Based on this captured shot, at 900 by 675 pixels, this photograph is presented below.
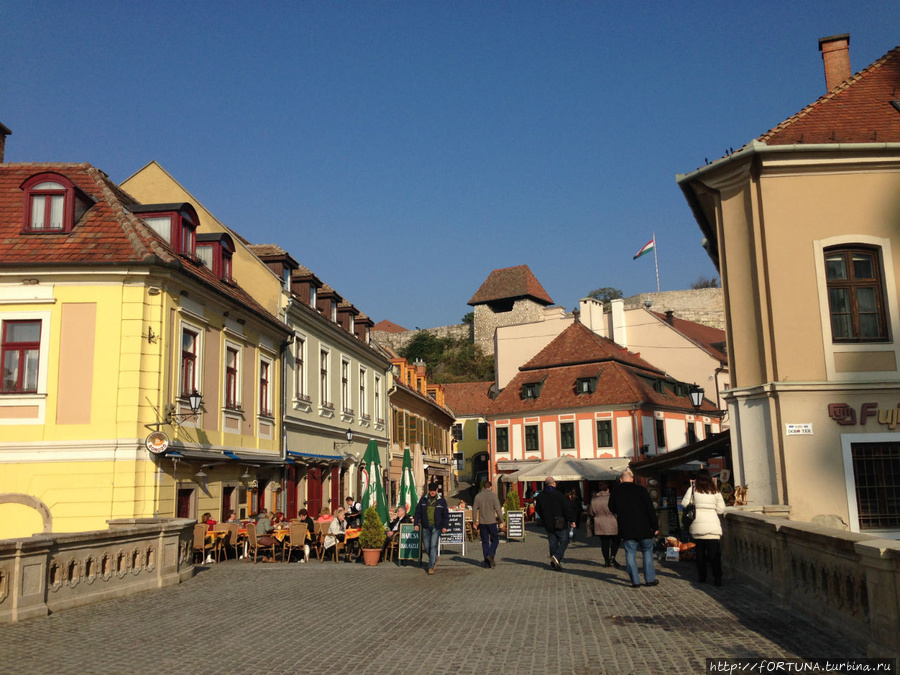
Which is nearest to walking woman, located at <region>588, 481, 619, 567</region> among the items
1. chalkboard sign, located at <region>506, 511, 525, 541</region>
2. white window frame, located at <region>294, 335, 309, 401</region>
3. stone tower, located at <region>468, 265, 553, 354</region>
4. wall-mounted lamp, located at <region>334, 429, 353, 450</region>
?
chalkboard sign, located at <region>506, 511, 525, 541</region>

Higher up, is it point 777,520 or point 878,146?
point 878,146

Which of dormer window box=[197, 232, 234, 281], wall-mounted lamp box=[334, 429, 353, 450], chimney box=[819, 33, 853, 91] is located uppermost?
chimney box=[819, 33, 853, 91]

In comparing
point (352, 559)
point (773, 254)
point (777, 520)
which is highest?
point (773, 254)

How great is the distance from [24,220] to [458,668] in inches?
613

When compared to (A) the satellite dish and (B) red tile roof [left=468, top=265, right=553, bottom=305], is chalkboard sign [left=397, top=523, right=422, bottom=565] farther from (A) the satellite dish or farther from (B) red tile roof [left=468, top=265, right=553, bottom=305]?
(B) red tile roof [left=468, top=265, right=553, bottom=305]

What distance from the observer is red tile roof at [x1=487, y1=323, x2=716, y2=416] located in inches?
1645

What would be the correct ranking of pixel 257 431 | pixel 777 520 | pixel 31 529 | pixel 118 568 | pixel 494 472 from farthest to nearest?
pixel 494 472 < pixel 257 431 < pixel 31 529 < pixel 118 568 < pixel 777 520

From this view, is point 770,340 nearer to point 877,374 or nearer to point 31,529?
point 877,374

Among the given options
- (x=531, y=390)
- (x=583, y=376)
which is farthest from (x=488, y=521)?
(x=531, y=390)

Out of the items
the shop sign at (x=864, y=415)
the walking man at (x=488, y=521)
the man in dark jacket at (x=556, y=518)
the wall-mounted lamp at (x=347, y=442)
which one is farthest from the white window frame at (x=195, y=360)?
the shop sign at (x=864, y=415)

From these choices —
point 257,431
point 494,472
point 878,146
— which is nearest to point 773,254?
point 878,146

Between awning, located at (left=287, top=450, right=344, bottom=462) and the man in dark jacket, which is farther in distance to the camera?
awning, located at (left=287, top=450, right=344, bottom=462)

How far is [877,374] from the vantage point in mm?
14250

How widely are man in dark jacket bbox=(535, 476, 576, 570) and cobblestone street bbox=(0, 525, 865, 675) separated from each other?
168cm
